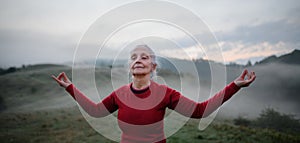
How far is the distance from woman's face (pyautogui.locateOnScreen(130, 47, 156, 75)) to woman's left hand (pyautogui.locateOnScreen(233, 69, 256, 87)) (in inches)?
49.7

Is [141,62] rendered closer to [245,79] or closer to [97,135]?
[245,79]

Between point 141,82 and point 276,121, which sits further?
point 276,121

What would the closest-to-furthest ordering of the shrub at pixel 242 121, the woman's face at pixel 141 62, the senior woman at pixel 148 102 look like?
the senior woman at pixel 148 102
the woman's face at pixel 141 62
the shrub at pixel 242 121

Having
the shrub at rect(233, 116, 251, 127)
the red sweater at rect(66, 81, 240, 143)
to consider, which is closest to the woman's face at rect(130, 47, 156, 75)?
the red sweater at rect(66, 81, 240, 143)

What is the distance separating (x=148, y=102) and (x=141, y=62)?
62 centimetres

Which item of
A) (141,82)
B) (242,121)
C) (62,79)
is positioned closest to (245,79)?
(141,82)

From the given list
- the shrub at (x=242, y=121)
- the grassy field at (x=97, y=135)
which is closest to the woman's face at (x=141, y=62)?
the grassy field at (x=97, y=135)

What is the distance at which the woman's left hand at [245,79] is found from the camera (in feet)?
9.19

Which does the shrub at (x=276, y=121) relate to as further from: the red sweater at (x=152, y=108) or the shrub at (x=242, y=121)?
the red sweater at (x=152, y=108)

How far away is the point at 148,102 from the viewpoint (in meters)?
3.01

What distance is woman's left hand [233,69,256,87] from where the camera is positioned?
2.80 metres

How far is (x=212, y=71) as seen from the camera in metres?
3.84

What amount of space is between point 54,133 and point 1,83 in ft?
153

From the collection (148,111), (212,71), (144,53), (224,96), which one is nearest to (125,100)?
(148,111)
